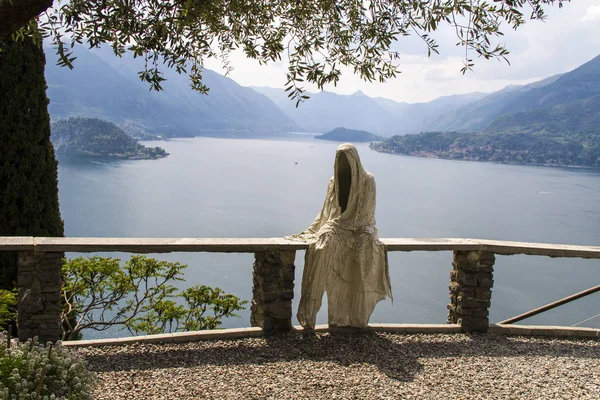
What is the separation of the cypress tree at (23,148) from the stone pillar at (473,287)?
674 centimetres

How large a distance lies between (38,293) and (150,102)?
339 feet

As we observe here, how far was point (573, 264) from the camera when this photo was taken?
3288cm

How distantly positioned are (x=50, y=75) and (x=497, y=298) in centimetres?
8832

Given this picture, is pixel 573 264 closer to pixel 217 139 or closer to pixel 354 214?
pixel 354 214

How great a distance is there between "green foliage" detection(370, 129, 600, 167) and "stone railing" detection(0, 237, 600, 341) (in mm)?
80329

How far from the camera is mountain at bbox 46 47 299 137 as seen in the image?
296 feet

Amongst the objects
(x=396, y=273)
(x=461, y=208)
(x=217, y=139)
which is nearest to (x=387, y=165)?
(x=461, y=208)

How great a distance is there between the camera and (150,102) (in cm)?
10262

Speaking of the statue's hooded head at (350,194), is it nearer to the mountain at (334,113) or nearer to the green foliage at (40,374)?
the green foliage at (40,374)

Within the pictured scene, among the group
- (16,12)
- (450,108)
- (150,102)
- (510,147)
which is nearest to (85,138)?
(150,102)

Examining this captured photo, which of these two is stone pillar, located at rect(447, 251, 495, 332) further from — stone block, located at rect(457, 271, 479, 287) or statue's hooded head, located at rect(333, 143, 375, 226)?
statue's hooded head, located at rect(333, 143, 375, 226)

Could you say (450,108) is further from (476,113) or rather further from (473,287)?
(473,287)

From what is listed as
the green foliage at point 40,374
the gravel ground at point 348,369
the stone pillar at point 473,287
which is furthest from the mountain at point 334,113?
the green foliage at point 40,374

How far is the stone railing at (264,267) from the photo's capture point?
4.55 meters
